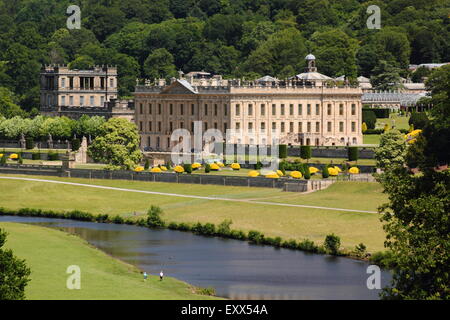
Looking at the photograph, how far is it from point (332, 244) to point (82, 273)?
15.7 m

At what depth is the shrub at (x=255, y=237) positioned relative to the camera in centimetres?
9725

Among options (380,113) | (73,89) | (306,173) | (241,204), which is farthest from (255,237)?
(73,89)

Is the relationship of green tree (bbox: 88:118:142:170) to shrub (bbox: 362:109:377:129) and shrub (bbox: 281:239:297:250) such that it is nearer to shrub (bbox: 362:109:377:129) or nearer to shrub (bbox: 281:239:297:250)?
shrub (bbox: 362:109:377:129)

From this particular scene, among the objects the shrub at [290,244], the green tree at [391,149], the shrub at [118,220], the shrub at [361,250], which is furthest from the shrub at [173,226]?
the green tree at [391,149]

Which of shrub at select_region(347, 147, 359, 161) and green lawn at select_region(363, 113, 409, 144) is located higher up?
green lawn at select_region(363, 113, 409, 144)

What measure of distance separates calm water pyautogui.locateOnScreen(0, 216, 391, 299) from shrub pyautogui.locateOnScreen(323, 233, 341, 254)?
1.05 metres

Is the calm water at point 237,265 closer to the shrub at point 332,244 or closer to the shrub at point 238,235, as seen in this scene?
the shrub at point 238,235

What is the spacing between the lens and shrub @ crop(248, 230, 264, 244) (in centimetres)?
9725

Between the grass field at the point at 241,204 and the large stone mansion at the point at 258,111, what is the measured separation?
28835mm

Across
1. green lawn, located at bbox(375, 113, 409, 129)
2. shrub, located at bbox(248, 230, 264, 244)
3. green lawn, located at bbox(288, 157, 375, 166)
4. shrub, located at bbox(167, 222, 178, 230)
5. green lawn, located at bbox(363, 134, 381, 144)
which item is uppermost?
green lawn, located at bbox(375, 113, 409, 129)

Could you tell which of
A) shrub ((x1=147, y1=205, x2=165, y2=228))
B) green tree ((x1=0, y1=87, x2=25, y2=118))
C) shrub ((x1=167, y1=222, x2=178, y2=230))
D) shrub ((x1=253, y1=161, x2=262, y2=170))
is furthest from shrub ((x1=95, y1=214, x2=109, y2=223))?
green tree ((x1=0, y1=87, x2=25, y2=118))

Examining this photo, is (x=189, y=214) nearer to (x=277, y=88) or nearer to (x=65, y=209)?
(x=65, y=209)

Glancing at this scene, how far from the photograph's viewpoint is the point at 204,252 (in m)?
92.9
